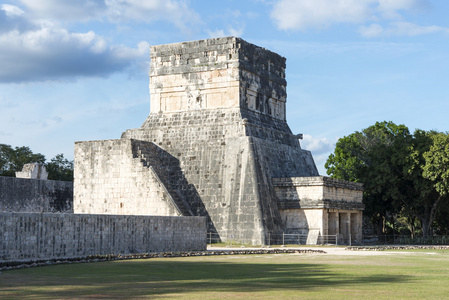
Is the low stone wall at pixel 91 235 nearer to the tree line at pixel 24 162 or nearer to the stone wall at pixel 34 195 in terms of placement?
the stone wall at pixel 34 195

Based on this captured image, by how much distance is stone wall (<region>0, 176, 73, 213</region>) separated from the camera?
32719 millimetres

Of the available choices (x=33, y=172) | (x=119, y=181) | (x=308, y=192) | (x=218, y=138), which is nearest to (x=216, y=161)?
(x=218, y=138)

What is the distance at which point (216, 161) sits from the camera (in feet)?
104

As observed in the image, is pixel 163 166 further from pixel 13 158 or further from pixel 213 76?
pixel 13 158

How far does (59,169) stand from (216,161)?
23.1 m

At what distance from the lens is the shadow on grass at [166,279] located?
1084 cm

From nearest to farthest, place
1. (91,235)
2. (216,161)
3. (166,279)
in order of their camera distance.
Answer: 1. (166,279)
2. (91,235)
3. (216,161)

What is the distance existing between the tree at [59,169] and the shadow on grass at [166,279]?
33.4 meters

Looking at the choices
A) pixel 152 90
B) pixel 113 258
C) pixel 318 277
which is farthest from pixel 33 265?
pixel 152 90

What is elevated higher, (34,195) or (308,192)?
(308,192)

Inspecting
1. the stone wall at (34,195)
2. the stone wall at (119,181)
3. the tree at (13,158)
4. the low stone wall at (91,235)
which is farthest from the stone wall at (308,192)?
the tree at (13,158)

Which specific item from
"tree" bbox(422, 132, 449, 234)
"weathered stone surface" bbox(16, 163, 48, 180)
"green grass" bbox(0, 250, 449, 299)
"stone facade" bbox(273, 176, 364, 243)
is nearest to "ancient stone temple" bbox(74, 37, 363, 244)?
"stone facade" bbox(273, 176, 364, 243)

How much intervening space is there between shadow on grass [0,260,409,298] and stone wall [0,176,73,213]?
17.4 m

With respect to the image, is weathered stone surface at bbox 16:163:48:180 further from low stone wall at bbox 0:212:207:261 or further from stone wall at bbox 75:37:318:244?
low stone wall at bbox 0:212:207:261
